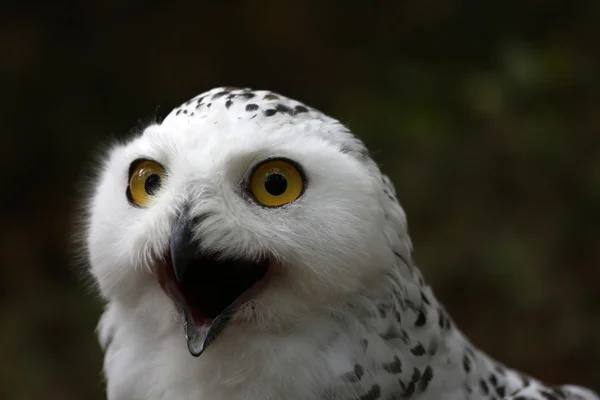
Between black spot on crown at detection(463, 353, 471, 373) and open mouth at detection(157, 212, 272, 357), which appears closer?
open mouth at detection(157, 212, 272, 357)

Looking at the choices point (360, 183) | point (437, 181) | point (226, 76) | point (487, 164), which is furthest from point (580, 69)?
point (360, 183)

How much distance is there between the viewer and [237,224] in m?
0.99

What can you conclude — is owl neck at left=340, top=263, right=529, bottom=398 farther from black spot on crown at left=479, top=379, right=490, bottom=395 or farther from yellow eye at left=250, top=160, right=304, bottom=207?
yellow eye at left=250, top=160, right=304, bottom=207

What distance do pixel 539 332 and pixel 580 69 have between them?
128 centimetres

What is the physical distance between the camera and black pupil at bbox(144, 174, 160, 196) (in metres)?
1.08

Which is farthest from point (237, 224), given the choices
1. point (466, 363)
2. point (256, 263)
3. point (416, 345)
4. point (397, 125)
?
point (397, 125)

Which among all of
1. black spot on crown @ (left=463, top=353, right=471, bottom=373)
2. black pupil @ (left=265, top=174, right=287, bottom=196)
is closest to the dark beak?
black pupil @ (left=265, top=174, right=287, bottom=196)

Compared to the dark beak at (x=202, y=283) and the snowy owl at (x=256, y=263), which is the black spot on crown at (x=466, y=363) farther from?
the dark beak at (x=202, y=283)

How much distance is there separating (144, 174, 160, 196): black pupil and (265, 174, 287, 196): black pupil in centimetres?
19

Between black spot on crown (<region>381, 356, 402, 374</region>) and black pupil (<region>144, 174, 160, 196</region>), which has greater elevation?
black pupil (<region>144, 174, 160, 196</region>)

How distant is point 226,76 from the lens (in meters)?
4.17

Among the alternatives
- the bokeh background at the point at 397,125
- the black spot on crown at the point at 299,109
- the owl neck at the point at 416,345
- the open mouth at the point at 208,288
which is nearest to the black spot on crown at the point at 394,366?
the owl neck at the point at 416,345

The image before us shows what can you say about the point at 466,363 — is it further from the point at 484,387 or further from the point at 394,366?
the point at 394,366

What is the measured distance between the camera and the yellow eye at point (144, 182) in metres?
1.08
